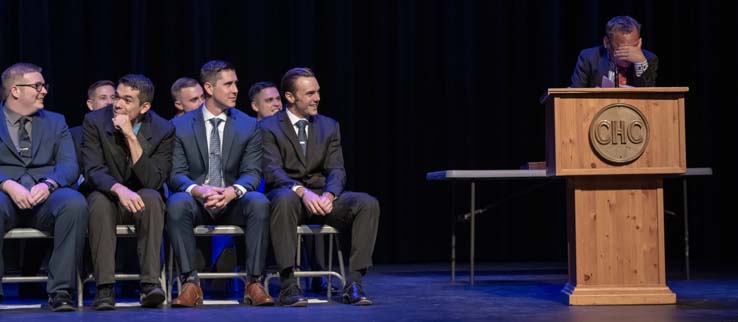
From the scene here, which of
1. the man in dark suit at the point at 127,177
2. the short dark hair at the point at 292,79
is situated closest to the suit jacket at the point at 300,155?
the short dark hair at the point at 292,79

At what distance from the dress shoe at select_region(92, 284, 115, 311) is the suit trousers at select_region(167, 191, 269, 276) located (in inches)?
13.8

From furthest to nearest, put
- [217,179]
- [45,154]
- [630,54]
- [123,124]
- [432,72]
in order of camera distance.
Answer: [432,72] → [217,179] → [630,54] → [45,154] → [123,124]

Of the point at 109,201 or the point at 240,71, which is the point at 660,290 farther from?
the point at 240,71

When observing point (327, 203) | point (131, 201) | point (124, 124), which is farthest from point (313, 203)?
point (124, 124)

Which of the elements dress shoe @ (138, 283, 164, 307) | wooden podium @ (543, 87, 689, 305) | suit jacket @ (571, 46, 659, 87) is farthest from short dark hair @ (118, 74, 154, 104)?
suit jacket @ (571, 46, 659, 87)

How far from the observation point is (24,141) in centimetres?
493

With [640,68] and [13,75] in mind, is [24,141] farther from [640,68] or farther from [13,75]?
[640,68]

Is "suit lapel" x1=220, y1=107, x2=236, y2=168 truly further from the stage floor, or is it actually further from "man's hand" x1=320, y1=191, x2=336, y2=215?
the stage floor

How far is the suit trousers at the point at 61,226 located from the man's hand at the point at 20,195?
3 centimetres

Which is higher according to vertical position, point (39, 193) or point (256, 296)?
point (39, 193)

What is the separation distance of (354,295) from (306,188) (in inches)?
28.1

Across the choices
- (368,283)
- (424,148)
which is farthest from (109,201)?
(424,148)

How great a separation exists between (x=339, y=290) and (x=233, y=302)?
2.80 ft

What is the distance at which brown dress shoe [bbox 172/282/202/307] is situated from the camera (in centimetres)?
465
